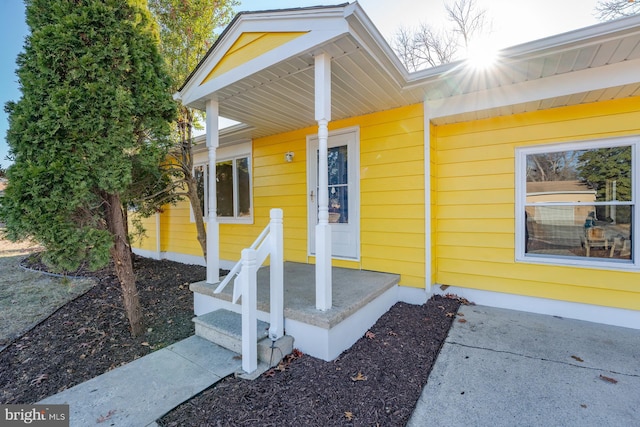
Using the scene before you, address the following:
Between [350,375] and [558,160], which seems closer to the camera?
[350,375]

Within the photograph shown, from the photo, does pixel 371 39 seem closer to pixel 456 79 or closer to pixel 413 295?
pixel 456 79

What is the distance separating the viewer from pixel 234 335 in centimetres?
258

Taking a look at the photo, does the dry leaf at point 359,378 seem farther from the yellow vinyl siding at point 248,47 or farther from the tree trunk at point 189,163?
the tree trunk at point 189,163

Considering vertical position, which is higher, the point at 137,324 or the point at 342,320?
the point at 342,320

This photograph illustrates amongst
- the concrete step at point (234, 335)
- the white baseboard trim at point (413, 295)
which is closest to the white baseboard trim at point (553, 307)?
the white baseboard trim at point (413, 295)

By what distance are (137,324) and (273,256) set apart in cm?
207

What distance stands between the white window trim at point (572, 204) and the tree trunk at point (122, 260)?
4604 millimetres

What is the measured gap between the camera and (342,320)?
2.56 meters

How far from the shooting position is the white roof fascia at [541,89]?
270 cm

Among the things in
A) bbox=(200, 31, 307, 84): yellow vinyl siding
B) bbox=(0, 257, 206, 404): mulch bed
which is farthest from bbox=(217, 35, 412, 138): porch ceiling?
bbox=(0, 257, 206, 404): mulch bed

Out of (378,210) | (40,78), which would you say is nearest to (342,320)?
(378,210)

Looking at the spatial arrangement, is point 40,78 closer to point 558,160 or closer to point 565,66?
point 565,66

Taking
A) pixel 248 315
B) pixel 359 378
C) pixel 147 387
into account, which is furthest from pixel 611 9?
pixel 147 387

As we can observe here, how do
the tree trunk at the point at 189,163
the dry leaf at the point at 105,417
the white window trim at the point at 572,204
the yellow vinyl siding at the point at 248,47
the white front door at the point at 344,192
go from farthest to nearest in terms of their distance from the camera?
1. the tree trunk at the point at 189,163
2. the white front door at the point at 344,192
3. the white window trim at the point at 572,204
4. the yellow vinyl siding at the point at 248,47
5. the dry leaf at the point at 105,417
